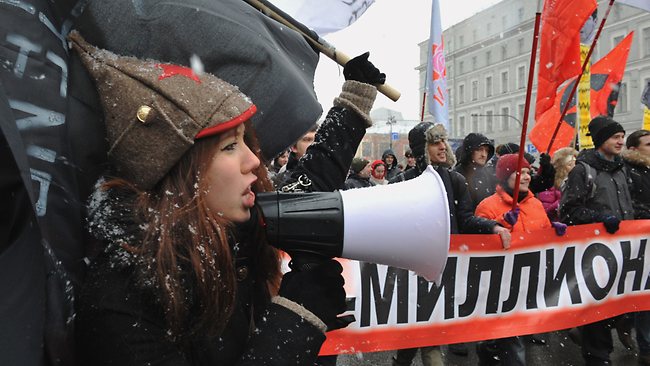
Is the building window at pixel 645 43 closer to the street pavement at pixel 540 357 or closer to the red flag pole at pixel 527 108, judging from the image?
the street pavement at pixel 540 357

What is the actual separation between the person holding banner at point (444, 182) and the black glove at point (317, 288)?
112 inches

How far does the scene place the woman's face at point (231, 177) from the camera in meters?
1.12

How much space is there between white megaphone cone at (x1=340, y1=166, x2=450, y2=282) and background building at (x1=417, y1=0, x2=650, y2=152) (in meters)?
17.6

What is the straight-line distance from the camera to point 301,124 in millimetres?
1353

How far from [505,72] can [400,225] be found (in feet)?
118

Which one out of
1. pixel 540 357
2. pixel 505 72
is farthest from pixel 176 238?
pixel 505 72

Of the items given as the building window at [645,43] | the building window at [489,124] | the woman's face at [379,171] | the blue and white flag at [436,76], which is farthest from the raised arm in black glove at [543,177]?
the building window at [489,124]

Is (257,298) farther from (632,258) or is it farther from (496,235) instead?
(632,258)

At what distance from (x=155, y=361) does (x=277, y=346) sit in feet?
0.78

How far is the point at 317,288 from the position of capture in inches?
45.4

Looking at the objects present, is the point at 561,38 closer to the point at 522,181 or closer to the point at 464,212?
the point at 522,181

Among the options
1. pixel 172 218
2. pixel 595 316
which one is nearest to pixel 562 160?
pixel 595 316

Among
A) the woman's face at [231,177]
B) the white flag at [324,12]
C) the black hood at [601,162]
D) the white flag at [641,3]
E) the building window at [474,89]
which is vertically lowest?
the black hood at [601,162]

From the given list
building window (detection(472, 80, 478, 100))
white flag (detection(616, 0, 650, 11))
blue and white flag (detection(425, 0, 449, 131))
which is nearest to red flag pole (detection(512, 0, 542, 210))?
white flag (detection(616, 0, 650, 11))
